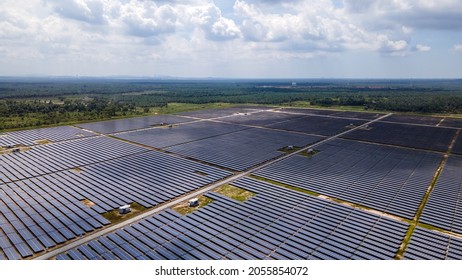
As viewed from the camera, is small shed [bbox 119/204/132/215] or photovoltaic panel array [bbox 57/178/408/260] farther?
small shed [bbox 119/204/132/215]

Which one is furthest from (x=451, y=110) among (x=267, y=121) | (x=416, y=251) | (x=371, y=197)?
(x=416, y=251)

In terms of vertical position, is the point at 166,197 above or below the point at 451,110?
below

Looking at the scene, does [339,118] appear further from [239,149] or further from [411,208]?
[411,208]

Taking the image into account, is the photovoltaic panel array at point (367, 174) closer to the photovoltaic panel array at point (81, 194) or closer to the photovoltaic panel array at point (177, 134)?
the photovoltaic panel array at point (81, 194)

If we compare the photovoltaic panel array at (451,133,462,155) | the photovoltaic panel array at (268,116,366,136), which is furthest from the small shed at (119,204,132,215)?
the photovoltaic panel array at (451,133,462,155)

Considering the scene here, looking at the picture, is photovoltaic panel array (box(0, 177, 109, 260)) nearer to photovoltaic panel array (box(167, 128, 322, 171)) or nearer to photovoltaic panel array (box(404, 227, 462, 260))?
photovoltaic panel array (box(167, 128, 322, 171))

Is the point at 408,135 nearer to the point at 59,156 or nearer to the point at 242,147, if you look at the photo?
the point at 242,147

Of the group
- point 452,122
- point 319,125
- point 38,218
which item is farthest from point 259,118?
point 38,218
